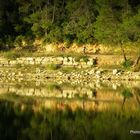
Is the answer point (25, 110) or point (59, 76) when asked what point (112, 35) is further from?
point (25, 110)

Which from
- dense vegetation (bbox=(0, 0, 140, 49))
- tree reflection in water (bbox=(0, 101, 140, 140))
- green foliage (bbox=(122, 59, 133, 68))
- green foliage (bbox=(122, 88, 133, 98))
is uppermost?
dense vegetation (bbox=(0, 0, 140, 49))

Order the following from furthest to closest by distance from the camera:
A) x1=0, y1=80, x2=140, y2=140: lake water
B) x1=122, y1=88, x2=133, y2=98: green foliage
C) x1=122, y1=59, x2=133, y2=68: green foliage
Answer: x1=122, y1=59, x2=133, y2=68: green foliage → x1=122, y1=88, x2=133, y2=98: green foliage → x1=0, y1=80, x2=140, y2=140: lake water

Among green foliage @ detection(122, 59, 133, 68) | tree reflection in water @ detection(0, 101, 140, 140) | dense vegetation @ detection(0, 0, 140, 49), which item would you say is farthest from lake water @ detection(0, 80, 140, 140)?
dense vegetation @ detection(0, 0, 140, 49)

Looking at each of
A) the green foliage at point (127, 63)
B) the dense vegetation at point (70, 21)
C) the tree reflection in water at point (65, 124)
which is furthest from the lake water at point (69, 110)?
the dense vegetation at point (70, 21)

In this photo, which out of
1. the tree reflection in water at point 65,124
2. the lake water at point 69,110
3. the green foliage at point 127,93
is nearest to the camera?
the tree reflection in water at point 65,124

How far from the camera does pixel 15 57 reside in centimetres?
5959

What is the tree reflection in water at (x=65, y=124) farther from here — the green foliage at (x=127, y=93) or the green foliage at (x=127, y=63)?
the green foliage at (x=127, y=63)

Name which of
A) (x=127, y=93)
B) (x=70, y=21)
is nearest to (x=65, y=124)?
(x=127, y=93)

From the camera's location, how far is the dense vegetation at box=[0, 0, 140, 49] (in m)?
57.4

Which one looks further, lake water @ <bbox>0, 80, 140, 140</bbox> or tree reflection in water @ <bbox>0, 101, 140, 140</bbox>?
lake water @ <bbox>0, 80, 140, 140</bbox>

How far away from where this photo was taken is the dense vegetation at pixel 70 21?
57.4m

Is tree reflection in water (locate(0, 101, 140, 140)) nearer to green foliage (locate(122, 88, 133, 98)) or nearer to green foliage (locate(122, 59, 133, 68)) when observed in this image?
green foliage (locate(122, 88, 133, 98))

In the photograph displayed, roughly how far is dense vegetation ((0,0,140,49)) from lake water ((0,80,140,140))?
7.17m

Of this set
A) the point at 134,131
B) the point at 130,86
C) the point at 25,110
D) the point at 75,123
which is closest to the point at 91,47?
the point at 130,86
